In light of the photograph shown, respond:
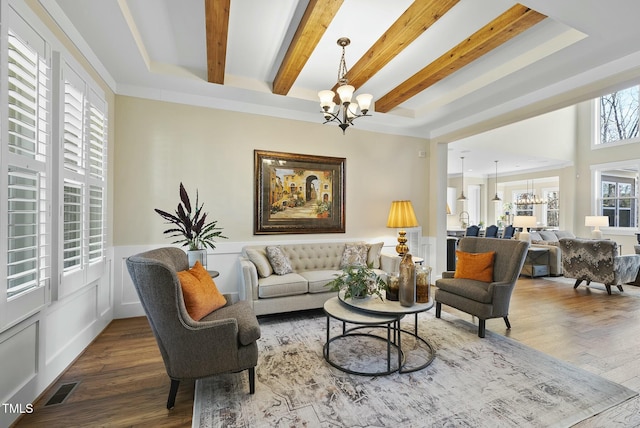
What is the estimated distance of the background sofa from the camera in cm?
605

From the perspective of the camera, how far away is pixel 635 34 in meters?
2.48

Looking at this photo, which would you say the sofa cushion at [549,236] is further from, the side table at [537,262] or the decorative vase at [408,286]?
the decorative vase at [408,286]

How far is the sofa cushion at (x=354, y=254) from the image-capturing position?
4250 mm

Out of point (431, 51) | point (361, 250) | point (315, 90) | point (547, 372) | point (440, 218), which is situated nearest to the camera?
point (547, 372)

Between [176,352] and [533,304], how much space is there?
459 centimetres

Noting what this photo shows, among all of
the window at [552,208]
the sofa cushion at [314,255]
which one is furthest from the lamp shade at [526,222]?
the window at [552,208]

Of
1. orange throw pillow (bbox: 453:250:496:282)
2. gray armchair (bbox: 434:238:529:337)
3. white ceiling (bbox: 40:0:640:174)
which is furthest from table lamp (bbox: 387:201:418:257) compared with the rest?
white ceiling (bbox: 40:0:640:174)

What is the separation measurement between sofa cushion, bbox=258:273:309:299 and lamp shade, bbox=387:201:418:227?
5.97 feet

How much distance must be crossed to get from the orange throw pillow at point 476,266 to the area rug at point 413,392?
2.42 feet

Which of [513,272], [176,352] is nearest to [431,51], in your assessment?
[513,272]

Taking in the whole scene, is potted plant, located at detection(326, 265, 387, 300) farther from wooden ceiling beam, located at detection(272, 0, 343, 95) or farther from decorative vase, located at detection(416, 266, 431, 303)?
wooden ceiling beam, located at detection(272, 0, 343, 95)

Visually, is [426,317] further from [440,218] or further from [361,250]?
[440,218]

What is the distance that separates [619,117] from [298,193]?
9.26m

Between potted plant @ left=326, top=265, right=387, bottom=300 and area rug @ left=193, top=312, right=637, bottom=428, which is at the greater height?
potted plant @ left=326, top=265, right=387, bottom=300
